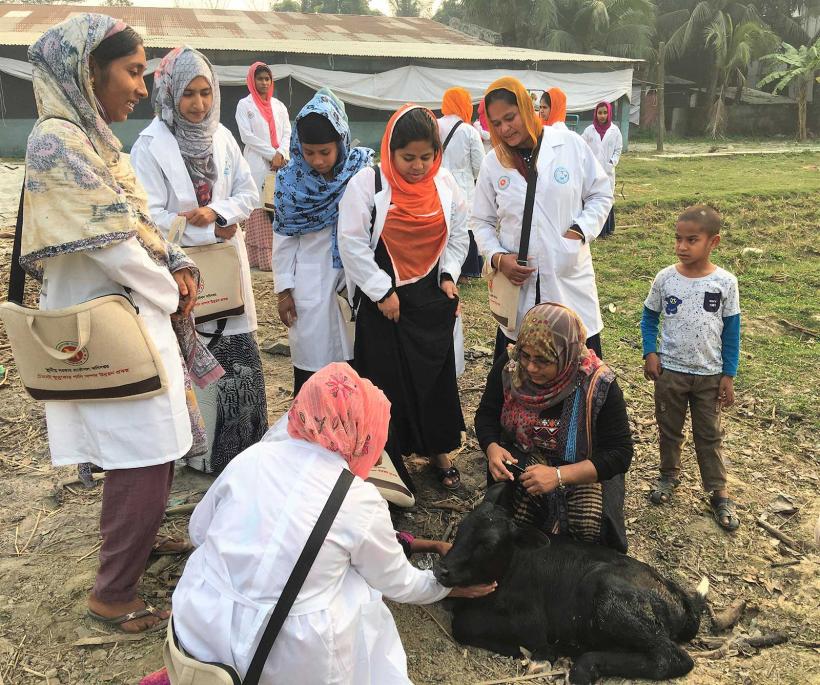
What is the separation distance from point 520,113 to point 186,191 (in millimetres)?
1761

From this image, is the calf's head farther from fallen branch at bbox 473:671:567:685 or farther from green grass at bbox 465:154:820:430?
green grass at bbox 465:154:820:430

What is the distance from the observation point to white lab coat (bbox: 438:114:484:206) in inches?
288

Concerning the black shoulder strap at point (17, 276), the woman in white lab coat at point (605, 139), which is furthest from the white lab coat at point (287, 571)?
the woman in white lab coat at point (605, 139)

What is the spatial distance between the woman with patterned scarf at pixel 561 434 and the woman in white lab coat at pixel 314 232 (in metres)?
1.08

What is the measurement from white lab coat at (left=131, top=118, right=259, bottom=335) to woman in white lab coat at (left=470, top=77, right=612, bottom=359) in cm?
136

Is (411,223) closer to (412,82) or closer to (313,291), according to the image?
(313,291)

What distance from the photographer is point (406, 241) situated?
3.55 metres

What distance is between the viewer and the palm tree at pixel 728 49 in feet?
90.0

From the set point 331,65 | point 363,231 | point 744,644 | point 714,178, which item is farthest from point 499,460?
point 331,65

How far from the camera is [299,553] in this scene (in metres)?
1.98

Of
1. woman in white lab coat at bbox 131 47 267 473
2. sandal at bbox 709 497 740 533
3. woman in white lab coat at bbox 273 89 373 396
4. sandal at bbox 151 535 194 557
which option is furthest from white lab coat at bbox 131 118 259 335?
sandal at bbox 709 497 740 533

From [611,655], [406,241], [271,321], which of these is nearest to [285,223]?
[406,241]

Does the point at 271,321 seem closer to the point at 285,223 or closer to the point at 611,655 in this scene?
the point at 285,223

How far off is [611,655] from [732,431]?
246cm
